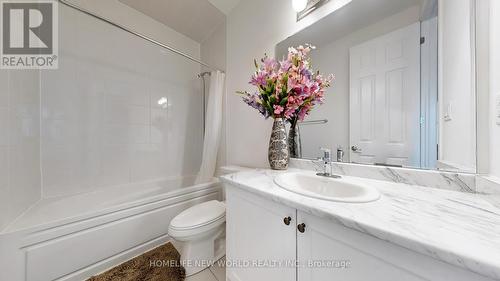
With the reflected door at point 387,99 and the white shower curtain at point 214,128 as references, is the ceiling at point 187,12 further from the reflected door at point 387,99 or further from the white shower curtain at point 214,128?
the reflected door at point 387,99

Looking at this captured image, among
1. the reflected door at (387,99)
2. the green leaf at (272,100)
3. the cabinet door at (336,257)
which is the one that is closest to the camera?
the cabinet door at (336,257)

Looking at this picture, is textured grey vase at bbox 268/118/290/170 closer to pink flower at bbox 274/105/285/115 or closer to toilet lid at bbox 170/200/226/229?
pink flower at bbox 274/105/285/115

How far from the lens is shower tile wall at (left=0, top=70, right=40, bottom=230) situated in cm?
93

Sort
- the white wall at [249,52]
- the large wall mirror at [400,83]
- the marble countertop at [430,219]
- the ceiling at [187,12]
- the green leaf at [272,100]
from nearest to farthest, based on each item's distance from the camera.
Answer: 1. the marble countertop at [430,219]
2. the large wall mirror at [400,83]
3. the green leaf at [272,100]
4. the white wall at [249,52]
5. the ceiling at [187,12]

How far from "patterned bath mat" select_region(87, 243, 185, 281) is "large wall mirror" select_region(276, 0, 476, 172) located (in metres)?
1.35

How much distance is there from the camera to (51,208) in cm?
122

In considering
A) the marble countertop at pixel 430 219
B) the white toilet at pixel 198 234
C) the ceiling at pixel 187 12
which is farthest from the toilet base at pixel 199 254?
the ceiling at pixel 187 12

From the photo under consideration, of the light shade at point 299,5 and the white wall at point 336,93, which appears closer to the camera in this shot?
the white wall at point 336,93

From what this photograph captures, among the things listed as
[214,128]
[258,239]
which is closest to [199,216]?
[258,239]

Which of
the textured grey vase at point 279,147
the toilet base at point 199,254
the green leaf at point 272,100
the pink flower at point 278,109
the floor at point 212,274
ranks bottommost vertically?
the floor at point 212,274

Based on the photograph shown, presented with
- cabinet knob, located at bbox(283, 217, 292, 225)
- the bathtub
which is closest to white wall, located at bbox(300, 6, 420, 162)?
cabinet knob, located at bbox(283, 217, 292, 225)

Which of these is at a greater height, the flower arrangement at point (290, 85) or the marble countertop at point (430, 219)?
the flower arrangement at point (290, 85)

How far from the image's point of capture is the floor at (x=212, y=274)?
117 cm

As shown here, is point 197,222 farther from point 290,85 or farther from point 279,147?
point 290,85
